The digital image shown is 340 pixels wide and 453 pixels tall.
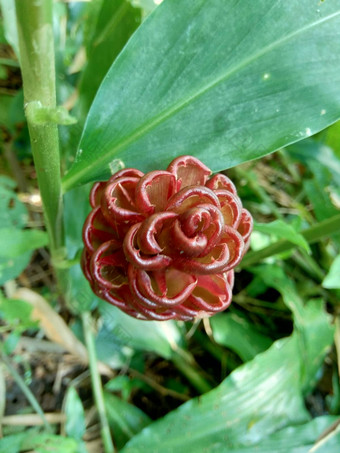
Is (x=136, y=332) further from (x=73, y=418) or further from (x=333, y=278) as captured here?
(x=333, y=278)

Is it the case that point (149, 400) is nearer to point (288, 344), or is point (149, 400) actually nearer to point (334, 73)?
point (288, 344)

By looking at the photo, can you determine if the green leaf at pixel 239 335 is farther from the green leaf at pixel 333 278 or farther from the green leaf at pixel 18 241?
the green leaf at pixel 18 241

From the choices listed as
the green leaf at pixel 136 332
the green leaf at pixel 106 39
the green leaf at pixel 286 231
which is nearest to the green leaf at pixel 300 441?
the green leaf at pixel 136 332

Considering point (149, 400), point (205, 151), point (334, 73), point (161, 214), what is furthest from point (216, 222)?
point (149, 400)

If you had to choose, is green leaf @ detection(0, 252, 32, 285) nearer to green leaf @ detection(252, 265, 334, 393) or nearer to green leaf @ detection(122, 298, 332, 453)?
green leaf @ detection(122, 298, 332, 453)

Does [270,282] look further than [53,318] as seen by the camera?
Yes
